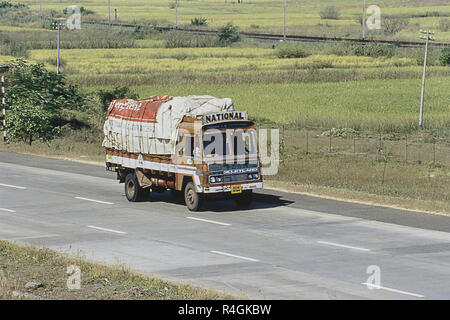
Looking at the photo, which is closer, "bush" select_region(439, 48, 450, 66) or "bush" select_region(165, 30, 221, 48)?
"bush" select_region(439, 48, 450, 66)

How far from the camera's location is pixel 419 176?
38.0 meters

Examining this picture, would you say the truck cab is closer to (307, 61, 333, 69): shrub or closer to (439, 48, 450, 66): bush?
(307, 61, 333, 69): shrub

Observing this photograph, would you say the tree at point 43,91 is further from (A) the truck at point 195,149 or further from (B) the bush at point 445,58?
(B) the bush at point 445,58

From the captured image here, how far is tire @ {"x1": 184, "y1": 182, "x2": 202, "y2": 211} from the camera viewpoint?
2708 centimetres

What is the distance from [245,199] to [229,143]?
2443 millimetres

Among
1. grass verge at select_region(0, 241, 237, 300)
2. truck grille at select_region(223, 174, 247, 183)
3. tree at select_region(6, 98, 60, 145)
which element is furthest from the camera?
tree at select_region(6, 98, 60, 145)

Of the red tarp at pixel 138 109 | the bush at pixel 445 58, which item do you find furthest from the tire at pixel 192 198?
the bush at pixel 445 58

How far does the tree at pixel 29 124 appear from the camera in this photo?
48216 millimetres

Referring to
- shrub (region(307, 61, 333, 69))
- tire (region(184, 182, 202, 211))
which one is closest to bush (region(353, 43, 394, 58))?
shrub (region(307, 61, 333, 69))

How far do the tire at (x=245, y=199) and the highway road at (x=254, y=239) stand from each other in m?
0.44

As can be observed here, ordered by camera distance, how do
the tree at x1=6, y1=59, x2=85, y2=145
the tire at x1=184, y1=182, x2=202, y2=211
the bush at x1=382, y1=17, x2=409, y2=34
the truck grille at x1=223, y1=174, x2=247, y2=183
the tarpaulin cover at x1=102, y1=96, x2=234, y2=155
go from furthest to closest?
1. the bush at x1=382, y1=17, x2=409, y2=34
2. the tree at x1=6, y1=59, x2=85, y2=145
3. the tarpaulin cover at x1=102, y1=96, x2=234, y2=155
4. the tire at x1=184, y1=182, x2=202, y2=211
5. the truck grille at x1=223, y1=174, x2=247, y2=183

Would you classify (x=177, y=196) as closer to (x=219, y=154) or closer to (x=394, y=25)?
(x=219, y=154)

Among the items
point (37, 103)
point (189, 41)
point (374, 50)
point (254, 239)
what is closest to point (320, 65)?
point (374, 50)

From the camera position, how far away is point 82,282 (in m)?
17.5
